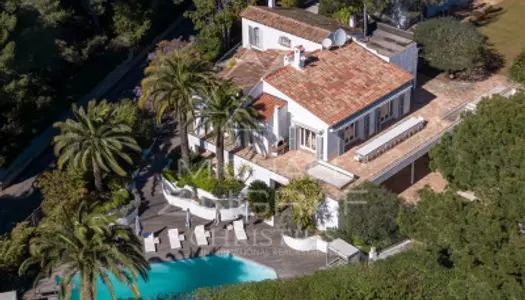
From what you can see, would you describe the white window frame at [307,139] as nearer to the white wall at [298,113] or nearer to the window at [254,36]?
the white wall at [298,113]

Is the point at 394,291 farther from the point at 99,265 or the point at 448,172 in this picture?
the point at 99,265

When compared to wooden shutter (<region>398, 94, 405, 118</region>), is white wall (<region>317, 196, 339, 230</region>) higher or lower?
lower

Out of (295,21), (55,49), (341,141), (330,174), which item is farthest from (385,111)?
(55,49)

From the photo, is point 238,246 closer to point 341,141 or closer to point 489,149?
point 341,141

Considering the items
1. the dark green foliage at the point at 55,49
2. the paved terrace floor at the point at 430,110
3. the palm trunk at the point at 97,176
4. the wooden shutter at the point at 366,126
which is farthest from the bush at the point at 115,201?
the wooden shutter at the point at 366,126

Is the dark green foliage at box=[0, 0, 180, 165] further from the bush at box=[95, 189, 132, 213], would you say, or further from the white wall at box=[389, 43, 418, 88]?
the white wall at box=[389, 43, 418, 88]

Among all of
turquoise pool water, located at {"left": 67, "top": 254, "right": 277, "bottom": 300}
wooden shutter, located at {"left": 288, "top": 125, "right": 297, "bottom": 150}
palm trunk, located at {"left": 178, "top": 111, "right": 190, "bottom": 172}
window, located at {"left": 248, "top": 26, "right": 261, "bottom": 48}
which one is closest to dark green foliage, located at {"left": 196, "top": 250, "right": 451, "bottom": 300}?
turquoise pool water, located at {"left": 67, "top": 254, "right": 277, "bottom": 300}

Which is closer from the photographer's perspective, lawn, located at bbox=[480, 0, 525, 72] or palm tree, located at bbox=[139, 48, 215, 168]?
palm tree, located at bbox=[139, 48, 215, 168]
